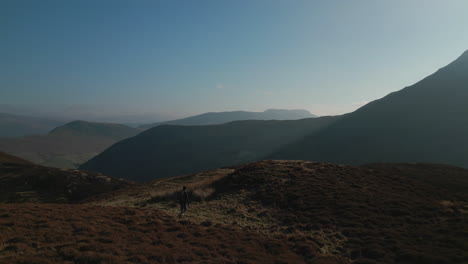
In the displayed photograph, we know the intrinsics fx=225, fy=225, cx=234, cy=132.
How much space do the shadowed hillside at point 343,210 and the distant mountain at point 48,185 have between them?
121ft

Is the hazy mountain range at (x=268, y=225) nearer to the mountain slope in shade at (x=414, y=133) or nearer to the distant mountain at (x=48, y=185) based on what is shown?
the distant mountain at (x=48, y=185)

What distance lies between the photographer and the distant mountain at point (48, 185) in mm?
48659

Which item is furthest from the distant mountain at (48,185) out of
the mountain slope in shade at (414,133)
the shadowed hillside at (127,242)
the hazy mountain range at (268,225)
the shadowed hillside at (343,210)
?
the mountain slope in shade at (414,133)

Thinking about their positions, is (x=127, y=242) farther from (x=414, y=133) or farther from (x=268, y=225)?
(x=414, y=133)

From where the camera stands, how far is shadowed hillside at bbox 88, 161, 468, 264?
50.5 feet

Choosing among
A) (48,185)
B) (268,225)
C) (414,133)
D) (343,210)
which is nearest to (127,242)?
(268,225)

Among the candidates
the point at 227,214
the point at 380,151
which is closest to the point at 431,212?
the point at 227,214

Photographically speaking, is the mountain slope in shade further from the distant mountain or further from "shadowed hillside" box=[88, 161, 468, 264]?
the distant mountain

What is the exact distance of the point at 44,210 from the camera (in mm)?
21172

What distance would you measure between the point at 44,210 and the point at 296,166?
112 ft

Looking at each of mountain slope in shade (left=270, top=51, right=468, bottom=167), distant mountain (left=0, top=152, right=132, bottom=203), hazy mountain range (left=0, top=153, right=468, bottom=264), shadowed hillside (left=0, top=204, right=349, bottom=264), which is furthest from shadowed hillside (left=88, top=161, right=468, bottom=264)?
mountain slope in shade (left=270, top=51, right=468, bottom=167)

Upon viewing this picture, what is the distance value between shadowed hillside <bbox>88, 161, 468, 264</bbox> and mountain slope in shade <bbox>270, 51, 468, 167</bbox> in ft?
417

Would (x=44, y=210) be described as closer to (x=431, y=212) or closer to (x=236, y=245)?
(x=236, y=245)

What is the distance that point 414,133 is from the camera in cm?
15712
